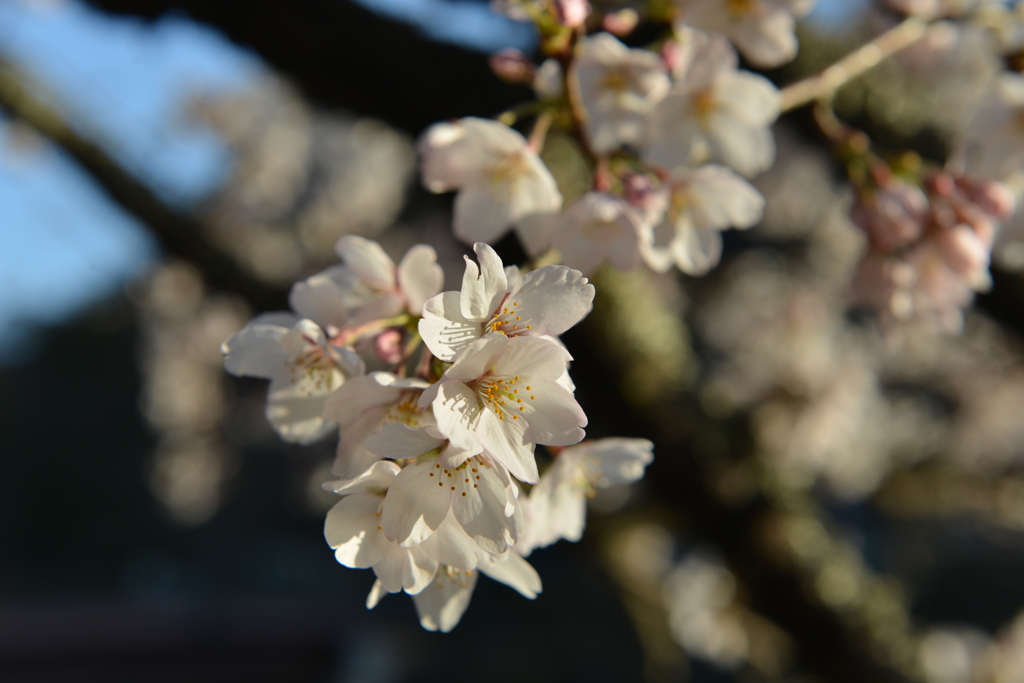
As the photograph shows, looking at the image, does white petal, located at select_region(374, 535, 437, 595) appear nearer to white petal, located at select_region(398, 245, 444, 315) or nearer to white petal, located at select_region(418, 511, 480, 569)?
white petal, located at select_region(418, 511, 480, 569)

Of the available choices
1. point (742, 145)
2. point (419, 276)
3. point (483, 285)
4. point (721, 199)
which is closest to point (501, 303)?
point (483, 285)

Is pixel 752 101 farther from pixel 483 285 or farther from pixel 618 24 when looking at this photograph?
pixel 483 285

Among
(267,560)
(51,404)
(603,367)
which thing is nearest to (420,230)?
(603,367)

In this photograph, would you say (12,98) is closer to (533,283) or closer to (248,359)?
(248,359)

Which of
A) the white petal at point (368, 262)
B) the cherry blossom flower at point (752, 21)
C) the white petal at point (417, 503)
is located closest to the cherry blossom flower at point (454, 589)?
the white petal at point (417, 503)

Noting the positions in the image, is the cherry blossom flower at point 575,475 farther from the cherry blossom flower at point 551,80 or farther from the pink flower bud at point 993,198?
the pink flower bud at point 993,198

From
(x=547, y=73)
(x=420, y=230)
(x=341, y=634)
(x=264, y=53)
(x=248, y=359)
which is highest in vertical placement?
(x=547, y=73)

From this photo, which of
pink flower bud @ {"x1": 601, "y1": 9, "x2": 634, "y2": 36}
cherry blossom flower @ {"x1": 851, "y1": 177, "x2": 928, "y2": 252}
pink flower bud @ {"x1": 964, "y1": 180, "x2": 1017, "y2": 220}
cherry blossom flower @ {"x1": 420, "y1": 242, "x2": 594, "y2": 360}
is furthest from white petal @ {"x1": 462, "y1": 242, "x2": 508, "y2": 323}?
pink flower bud @ {"x1": 964, "y1": 180, "x2": 1017, "y2": 220}
